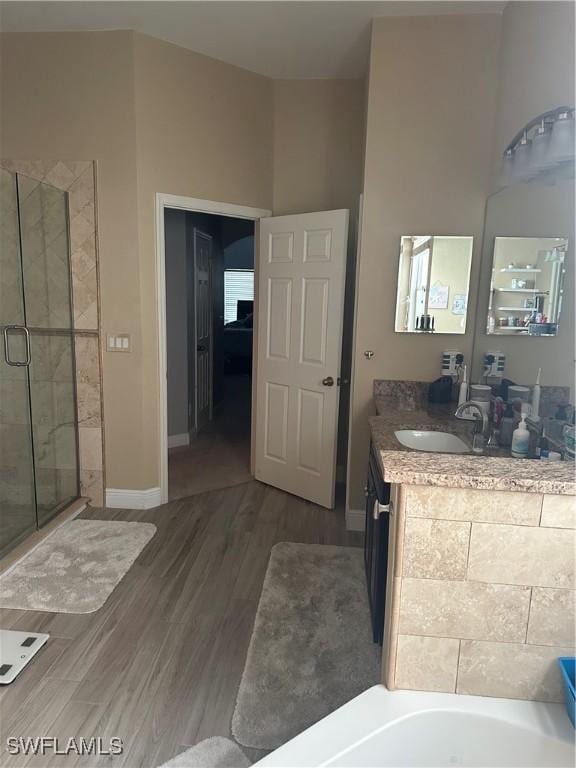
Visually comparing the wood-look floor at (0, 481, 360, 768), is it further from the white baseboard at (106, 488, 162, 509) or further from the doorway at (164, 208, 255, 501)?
the doorway at (164, 208, 255, 501)

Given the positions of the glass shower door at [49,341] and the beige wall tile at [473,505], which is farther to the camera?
the glass shower door at [49,341]

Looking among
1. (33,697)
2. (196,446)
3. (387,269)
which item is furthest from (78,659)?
(196,446)

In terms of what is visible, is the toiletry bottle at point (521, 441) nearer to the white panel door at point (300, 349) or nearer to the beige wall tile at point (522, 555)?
the beige wall tile at point (522, 555)

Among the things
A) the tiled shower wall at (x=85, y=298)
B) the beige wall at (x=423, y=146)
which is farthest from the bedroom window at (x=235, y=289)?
the beige wall at (x=423, y=146)

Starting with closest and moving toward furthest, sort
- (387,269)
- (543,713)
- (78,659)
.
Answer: (543,713), (78,659), (387,269)

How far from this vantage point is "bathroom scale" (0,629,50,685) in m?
2.03

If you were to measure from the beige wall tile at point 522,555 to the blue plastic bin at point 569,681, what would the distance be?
0.67 ft

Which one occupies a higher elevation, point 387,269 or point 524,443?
point 387,269

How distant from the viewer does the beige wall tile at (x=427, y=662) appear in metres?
1.41

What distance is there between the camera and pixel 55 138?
3.30m

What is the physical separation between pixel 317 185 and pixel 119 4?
1.68 m

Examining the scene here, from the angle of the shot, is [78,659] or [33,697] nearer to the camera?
[33,697]

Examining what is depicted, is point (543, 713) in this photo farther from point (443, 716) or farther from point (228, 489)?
point (228, 489)

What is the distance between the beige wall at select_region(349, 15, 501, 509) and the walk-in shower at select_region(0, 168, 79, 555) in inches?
80.2
